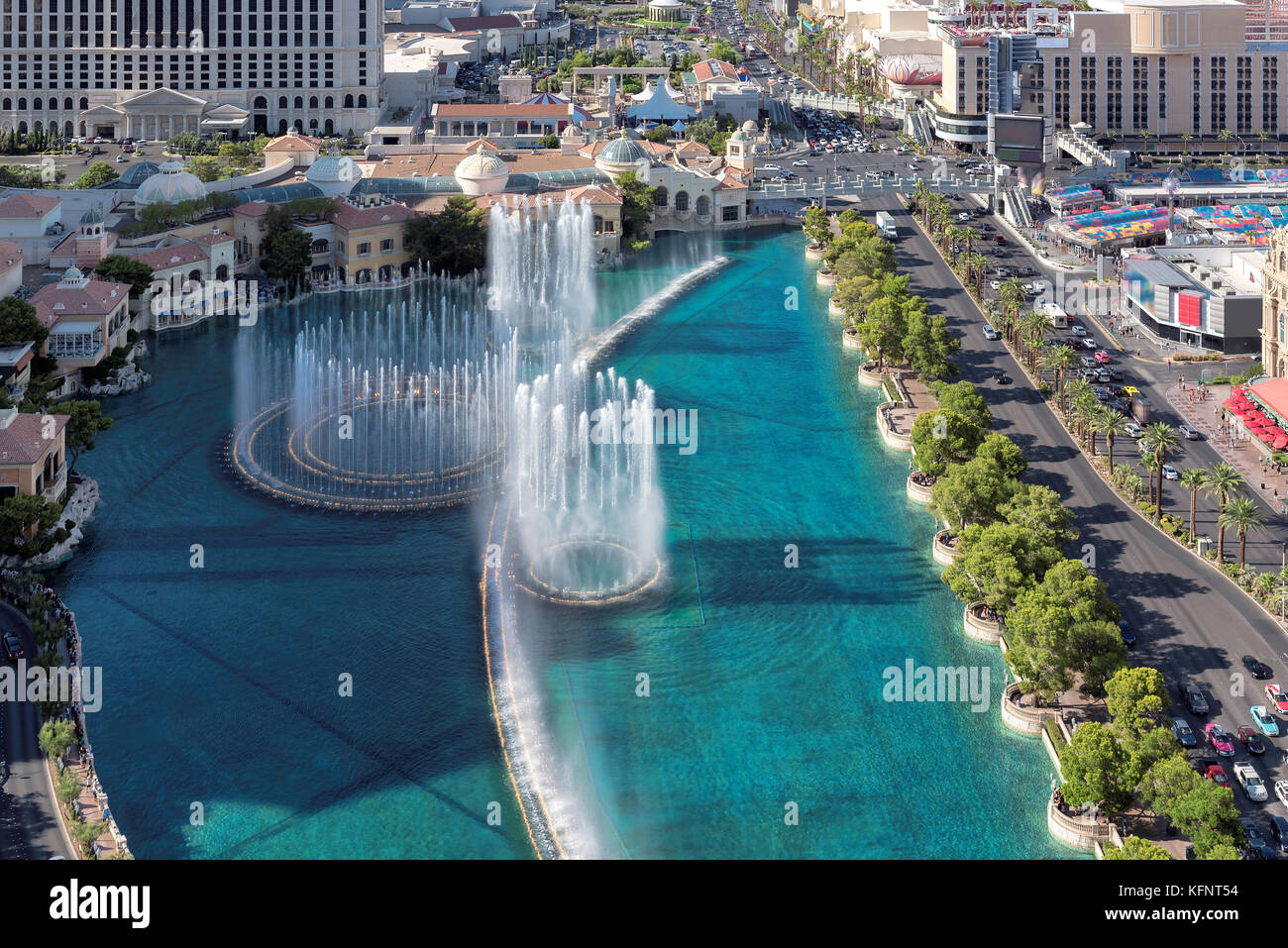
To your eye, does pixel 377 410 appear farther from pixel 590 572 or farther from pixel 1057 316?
pixel 1057 316

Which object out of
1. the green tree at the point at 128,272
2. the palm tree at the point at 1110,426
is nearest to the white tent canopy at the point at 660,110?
the green tree at the point at 128,272

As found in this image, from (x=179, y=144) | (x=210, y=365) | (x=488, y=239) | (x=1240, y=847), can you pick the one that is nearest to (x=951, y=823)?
(x=1240, y=847)

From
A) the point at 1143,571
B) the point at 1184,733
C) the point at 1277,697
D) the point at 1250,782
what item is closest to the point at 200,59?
the point at 1143,571

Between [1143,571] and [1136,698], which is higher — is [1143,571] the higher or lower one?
the higher one

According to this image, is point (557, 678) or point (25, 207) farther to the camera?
point (25, 207)

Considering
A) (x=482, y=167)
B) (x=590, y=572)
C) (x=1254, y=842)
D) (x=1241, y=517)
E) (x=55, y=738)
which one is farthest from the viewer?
(x=482, y=167)

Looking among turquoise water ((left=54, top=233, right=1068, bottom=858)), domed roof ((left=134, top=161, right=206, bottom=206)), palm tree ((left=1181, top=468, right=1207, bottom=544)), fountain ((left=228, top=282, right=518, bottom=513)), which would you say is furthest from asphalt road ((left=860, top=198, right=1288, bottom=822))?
domed roof ((left=134, top=161, right=206, bottom=206))

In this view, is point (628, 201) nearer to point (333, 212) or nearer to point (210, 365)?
point (333, 212)

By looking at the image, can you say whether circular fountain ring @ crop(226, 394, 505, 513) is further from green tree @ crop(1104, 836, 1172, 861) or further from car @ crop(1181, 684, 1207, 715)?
green tree @ crop(1104, 836, 1172, 861)
